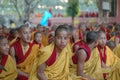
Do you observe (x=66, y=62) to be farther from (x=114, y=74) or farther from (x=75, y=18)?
(x=75, y=18)

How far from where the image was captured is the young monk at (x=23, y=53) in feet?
25.0

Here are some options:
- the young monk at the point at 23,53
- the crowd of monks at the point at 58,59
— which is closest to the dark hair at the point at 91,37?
the crowd of monks at the point at 58,59

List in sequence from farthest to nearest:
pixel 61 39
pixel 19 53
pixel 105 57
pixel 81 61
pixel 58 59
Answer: pixel 105 57 < pixel 19 53 < pixel 81 61 < pixel 58 59 < pixel 61 39

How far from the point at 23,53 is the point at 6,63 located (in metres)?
0.54

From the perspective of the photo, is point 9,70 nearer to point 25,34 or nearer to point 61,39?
point 25,34

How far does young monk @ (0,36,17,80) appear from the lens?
284 inches

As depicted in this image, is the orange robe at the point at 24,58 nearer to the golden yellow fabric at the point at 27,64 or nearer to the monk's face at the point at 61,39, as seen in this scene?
the golden yellow fabric at the point at 27,64

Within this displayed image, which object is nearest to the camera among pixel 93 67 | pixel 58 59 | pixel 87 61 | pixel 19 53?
pixel 58 59

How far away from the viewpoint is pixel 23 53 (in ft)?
25.4

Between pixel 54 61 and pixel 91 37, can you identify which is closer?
pixel 54 61

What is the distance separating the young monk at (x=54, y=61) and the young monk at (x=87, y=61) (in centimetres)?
72

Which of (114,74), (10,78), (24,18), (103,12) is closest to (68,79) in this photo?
(114,74)

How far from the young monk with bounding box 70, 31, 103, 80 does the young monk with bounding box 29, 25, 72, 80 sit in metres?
0.72

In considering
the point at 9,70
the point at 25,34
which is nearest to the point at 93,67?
the point at 25,34
